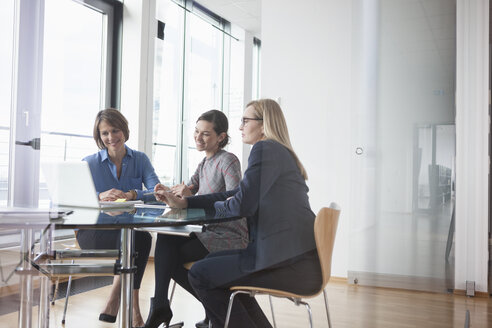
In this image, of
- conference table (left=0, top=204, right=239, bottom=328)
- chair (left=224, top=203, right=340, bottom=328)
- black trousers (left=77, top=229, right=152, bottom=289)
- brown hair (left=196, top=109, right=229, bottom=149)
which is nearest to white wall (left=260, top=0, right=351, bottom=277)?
chair (left=224, top=203, right=340, bottom=328)

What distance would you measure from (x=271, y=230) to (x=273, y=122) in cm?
42

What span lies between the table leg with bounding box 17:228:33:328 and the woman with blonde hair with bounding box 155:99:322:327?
2.86 ft

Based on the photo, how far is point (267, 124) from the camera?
5.74 feet

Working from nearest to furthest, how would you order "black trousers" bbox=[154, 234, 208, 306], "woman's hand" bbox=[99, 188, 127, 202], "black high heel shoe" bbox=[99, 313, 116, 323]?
"black trousers" bbox=[154, 234, 208, 306], "woman's hand" bbox=[99, 188, 127, 202], "black high heel shoe" bbox=[99, 313, 116, 323]

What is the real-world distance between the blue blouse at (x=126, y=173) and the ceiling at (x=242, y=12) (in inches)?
33.3

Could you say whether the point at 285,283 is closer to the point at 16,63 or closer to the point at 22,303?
the point at 22,303

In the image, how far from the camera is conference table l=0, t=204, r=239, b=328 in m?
0.95

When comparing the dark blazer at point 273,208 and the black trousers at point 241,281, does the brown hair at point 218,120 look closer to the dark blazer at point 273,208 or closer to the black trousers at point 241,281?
the dark blazer at point 273,208

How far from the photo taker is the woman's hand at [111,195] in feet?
7.35

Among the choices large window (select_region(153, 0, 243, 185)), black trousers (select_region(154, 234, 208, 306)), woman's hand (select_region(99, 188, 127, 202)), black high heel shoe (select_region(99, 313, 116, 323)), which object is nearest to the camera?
large window (select_region(153, 0, 243, 185))

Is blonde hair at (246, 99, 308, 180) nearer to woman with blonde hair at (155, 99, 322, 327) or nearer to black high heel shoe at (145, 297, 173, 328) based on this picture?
woman with blonde hair at (155, 99, 322, 327)

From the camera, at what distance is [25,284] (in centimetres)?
91

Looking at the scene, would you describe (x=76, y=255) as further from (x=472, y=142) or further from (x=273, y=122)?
(x=472, y=142)

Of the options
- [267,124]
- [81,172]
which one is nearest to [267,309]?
[267,124]
